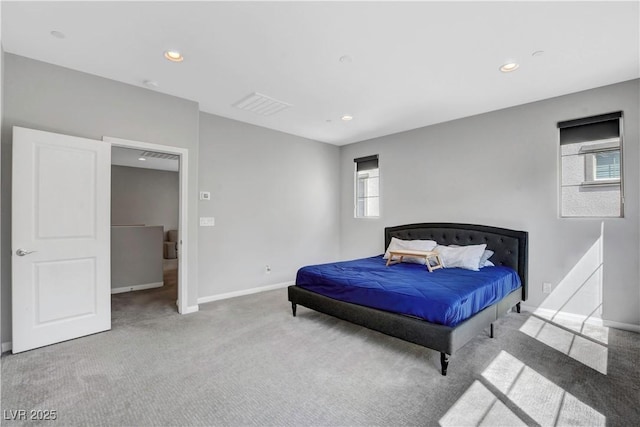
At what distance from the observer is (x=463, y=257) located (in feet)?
12.3

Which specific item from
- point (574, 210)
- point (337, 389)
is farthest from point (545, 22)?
point (337, 389)

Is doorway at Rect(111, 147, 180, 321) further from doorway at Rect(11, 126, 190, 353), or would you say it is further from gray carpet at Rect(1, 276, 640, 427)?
gray carpet at Rect(1, 276, 640, 427)

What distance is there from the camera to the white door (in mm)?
2713

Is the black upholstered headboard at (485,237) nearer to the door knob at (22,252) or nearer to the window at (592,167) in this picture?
the window at (592,167)

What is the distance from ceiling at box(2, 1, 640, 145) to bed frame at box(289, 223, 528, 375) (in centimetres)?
182

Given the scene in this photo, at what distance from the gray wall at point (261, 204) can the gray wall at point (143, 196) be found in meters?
3.76

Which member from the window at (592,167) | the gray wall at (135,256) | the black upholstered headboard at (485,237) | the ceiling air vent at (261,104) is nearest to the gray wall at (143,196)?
the gray wall at (135,256)

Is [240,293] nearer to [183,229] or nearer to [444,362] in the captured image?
[183,229]

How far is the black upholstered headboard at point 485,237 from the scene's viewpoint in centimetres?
387

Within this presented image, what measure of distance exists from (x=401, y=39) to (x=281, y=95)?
167 cm

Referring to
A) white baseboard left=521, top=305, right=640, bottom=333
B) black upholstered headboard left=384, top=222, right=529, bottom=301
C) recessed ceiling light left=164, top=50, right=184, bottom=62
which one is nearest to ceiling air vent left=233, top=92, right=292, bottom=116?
recessed ceiling light left=164, top=50, right=184, bottom=62

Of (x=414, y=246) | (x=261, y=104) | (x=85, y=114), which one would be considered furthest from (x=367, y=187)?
(x=85, y=114)

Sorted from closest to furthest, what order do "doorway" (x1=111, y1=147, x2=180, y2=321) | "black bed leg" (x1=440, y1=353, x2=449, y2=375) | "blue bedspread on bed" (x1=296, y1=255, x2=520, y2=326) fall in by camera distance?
"black bed leg" (x1=440, y1=353, x2=449, y2=375) → "blue bedspread on bed" (x1=296, y1=255, x2=520, y2=326) → "doorway" (x1=111, y1=147, x2=180, y2=321)

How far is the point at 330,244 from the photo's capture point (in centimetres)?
621
